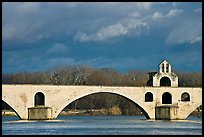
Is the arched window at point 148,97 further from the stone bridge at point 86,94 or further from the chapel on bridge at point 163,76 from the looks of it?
the chapel on bridge at point 163,76

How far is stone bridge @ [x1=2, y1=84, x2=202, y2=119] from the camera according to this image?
2263 inches

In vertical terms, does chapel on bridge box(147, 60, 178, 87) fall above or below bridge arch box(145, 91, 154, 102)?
above

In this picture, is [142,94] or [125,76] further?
[125,76]

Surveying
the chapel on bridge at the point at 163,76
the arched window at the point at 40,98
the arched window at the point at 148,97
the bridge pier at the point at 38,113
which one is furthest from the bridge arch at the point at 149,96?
the bridge pier at the point at 38,113

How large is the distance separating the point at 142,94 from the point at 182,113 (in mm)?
4558

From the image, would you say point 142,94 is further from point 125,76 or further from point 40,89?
point 125,76

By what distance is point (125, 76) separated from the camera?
113688 mm

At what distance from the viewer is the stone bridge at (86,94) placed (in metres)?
57.5

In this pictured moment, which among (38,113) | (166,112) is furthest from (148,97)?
(38,113)

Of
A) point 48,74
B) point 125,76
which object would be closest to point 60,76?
point 48,74

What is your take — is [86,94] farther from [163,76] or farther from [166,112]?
[163,76]

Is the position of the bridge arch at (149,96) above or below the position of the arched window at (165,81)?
below

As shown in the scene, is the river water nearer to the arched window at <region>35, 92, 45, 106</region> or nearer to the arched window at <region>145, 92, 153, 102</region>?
the arched window at <region>35, 92, 45, 106</region>

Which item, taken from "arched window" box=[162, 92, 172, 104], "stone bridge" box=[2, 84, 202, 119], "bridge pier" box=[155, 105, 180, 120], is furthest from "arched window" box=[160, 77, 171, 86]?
"bridge pier" box=[155, 105, 180, 120]
